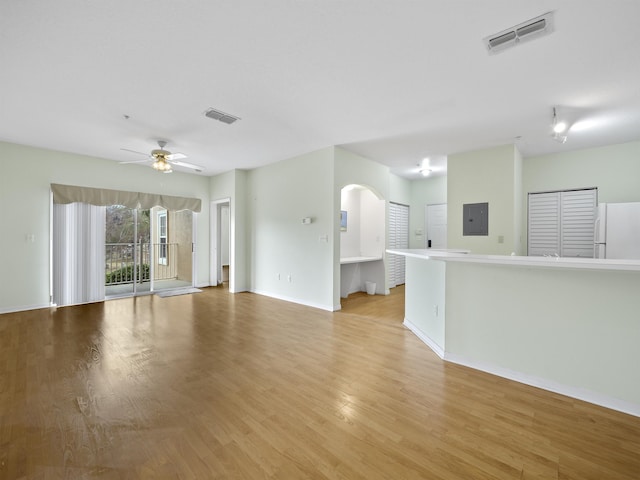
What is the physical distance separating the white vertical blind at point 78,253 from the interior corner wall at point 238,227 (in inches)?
97.8

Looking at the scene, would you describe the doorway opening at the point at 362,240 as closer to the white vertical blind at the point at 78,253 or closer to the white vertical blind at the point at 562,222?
A: the white vertical blind at the point at 562,222

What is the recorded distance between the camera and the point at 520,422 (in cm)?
198

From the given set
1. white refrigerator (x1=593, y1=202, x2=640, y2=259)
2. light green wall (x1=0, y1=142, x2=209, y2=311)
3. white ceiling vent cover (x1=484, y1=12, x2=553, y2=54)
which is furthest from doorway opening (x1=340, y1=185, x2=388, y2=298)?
light green wall (x1=0, y1=142, x2=209, y2=311)

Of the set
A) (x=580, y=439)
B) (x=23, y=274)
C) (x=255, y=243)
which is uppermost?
(x=255, y=243)

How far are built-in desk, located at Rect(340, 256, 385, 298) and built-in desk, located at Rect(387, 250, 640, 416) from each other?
3053 millimetres

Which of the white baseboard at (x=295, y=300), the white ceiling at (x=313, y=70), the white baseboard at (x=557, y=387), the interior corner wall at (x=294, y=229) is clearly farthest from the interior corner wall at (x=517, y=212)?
the white baseboard at (x=295, y=300)

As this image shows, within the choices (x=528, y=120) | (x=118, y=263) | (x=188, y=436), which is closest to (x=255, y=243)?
(x=118, y=263)

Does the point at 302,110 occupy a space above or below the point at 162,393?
above

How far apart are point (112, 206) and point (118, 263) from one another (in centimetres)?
125

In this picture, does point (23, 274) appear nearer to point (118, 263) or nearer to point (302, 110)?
point (118, 263)

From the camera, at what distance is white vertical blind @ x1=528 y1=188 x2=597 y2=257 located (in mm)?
4918

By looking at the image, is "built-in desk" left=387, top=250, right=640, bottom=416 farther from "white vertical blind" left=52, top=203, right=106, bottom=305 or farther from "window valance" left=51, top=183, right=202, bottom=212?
"white vertical blind" left=52, top=203, right=106, bottom=305

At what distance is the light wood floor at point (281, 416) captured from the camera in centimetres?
161

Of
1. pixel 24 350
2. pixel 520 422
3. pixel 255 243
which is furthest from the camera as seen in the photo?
pixel 255 243
